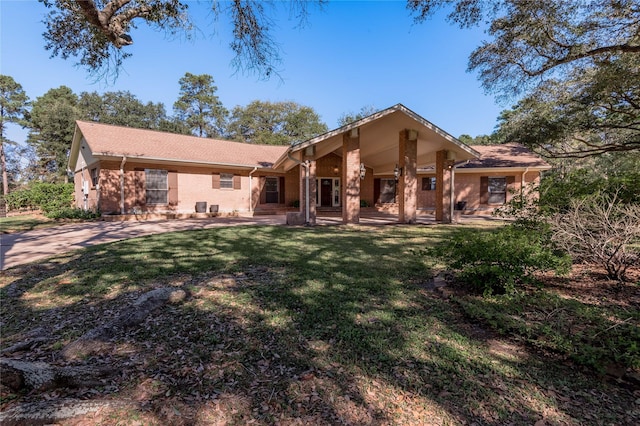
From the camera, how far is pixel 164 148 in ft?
50.6

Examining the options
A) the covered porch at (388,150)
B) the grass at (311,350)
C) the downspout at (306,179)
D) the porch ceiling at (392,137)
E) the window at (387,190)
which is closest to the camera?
the grass at (311,350)

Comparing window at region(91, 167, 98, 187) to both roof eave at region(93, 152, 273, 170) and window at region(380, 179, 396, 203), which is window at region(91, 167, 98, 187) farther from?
window at region(380, 179, 396, 203)

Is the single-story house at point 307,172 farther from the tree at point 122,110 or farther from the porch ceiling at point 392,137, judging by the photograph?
the tree at point 122,110

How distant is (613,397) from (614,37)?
35.8 feet

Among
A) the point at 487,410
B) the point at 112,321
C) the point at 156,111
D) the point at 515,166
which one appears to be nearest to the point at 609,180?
the point at 487,410

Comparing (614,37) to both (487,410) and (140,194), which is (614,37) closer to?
(487,410)

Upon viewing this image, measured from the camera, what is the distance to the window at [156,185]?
14.2 m

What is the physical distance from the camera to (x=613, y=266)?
402 cm

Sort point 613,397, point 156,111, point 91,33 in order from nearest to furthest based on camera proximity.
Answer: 1. point 613,397
2. point 91,33
3. point 156,111

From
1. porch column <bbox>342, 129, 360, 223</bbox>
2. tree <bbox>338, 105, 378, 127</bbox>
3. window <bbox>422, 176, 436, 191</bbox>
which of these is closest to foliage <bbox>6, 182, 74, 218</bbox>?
porch column <bbox>342, 129, 360, 223</bbox>

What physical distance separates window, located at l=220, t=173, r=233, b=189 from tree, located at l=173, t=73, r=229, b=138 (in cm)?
2673

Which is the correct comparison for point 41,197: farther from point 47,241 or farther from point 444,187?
point 444,187

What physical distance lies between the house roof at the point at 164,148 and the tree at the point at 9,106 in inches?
704

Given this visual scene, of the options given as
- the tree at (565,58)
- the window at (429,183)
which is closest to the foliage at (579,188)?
the tree at (565,58)
